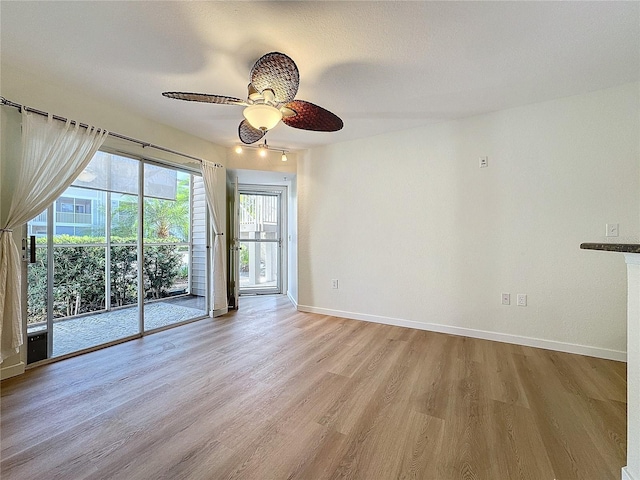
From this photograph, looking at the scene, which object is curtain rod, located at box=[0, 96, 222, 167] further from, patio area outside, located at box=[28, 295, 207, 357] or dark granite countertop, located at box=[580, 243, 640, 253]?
dark granite countertop, located at box=[580, 243, 640, 253]

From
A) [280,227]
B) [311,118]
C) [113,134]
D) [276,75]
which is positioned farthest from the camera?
[280,227]

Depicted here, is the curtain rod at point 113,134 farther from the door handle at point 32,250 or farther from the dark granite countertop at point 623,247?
the dark granite countertop at point 623,247

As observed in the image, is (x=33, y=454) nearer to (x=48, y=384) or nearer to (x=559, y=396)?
(x=48, y=384)

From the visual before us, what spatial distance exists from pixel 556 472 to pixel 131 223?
4.13m

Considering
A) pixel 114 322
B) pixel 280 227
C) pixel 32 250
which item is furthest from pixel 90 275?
pixel 280 227

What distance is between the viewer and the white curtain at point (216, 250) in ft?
12.8

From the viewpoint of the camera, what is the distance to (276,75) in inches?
65.5

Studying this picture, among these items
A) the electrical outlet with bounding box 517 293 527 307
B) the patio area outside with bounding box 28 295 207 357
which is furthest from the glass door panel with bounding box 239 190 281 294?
the electrical outlet with bounding box 517 293 527 307

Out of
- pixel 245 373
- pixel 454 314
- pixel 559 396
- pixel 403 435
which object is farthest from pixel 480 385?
pixel 245 373

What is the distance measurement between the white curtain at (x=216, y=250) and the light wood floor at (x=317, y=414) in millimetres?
1215

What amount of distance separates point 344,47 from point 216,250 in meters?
3.13

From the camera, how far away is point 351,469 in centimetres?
131

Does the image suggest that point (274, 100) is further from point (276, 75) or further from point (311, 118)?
point (311, 118)

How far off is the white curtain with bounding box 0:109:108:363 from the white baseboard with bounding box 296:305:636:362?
10.6 ft
